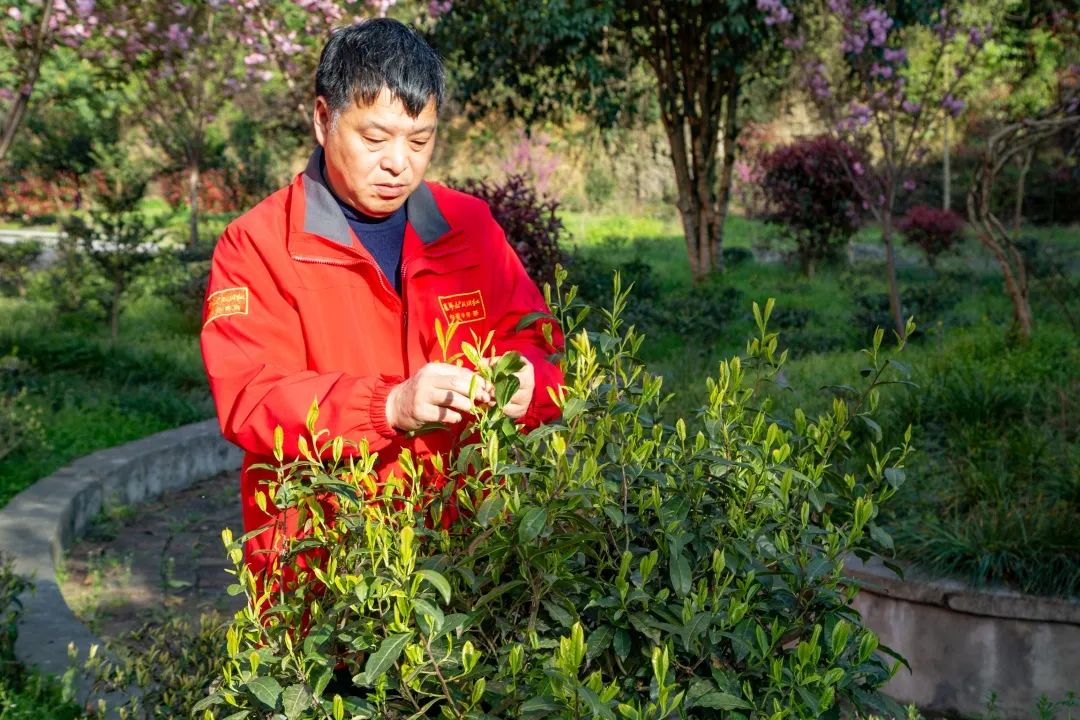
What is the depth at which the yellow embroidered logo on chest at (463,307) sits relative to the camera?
2.52m

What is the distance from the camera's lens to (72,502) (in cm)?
594

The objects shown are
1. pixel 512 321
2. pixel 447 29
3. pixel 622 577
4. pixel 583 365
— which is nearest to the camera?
pixel 622 577

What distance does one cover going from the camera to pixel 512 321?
260 cm

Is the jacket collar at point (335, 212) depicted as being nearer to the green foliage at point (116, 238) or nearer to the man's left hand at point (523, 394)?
the man's left hand at point (523, 394)

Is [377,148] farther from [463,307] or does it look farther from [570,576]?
[570,576]

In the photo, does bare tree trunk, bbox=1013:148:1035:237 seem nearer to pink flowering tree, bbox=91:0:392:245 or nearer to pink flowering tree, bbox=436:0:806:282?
pink flowering tree, bbox=436:0:806:282

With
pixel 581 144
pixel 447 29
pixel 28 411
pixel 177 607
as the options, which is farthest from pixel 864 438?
pixel 581 144

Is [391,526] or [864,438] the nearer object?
[391,526]

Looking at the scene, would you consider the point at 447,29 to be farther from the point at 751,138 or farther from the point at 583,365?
the point at 751,138

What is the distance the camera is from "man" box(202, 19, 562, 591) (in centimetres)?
219

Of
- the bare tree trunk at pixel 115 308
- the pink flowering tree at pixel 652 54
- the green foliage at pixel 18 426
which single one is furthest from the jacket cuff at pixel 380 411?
the pink flowering tree at pixel 652 54

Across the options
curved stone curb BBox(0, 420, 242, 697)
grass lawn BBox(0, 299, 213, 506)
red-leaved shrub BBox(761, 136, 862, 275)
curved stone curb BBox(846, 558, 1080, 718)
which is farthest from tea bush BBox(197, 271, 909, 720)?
red-leaved shrub BBox(761, 136, 862, 275)

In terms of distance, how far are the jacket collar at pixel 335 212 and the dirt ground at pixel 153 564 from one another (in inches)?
109

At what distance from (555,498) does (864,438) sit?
421 cm
